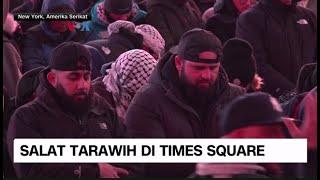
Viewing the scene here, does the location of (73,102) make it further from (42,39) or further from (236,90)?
(236,90)

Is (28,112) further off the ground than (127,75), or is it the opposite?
(127,75)

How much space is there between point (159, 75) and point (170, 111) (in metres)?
0.26

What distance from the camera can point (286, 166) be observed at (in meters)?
5.13

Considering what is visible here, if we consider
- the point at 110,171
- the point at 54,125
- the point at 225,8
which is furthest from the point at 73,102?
the point at 225,8

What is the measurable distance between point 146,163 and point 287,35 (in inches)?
52.9

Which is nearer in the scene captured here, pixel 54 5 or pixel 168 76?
pixel 168 76

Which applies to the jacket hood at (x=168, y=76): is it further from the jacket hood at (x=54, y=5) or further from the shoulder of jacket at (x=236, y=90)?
the jacket hood at (x=54, y=5)

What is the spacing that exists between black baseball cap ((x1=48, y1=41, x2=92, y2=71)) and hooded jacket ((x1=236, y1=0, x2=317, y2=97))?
1.09 metres

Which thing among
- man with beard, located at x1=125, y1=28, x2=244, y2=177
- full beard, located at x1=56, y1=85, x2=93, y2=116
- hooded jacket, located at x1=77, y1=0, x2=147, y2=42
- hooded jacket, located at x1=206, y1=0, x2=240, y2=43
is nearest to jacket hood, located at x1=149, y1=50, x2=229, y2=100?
man with beard, located at x1=125, y1=28, x2=244, y2=177

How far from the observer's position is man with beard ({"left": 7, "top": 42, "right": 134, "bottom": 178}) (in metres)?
5.12

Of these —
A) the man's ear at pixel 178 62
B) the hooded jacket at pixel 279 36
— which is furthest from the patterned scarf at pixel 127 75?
the hooded jacket at pixel 279 36

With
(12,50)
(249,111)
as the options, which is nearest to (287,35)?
(249,111)
